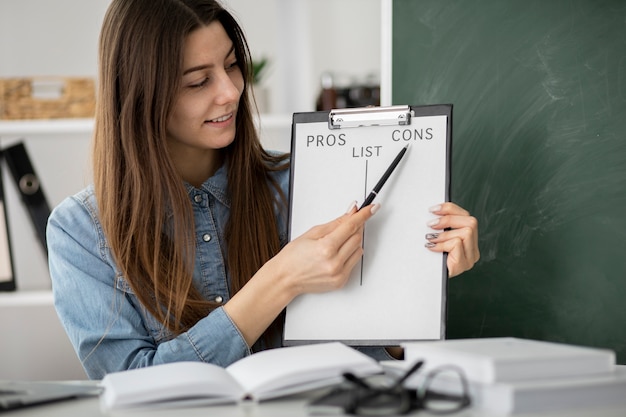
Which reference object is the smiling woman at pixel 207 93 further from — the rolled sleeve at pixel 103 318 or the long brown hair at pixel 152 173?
the rolled sleeve at pixel 103 318

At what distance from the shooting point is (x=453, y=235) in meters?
1.34

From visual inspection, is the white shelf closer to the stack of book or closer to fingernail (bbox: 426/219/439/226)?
fingernail (bbox: 426/219/439/226)

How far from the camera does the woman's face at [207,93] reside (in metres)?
1.50

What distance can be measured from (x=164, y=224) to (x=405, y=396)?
2.51ft

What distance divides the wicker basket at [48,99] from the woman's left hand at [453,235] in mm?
1618

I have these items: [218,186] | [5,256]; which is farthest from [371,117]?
[5,256]

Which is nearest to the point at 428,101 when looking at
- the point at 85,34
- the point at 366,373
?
the point at 366,373

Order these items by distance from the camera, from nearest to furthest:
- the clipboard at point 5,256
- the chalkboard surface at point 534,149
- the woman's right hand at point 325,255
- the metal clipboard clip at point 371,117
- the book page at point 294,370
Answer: the book page at point 294,370 < the woman's right hand at point 325,255 < the metal clipboard clip at point 371,117 < the chalkboard surface at point 534,149 < the clipboard at point 5,256

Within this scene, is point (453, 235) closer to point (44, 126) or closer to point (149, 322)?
point (149, 322)

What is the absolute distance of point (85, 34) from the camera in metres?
2.84

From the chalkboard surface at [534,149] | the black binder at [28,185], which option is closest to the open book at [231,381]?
the chalkboard surface at [534,149]

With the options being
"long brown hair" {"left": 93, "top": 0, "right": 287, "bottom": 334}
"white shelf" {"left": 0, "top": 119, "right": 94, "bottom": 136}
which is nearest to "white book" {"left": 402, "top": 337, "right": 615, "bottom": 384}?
"long brown hair" {"left": 93, "top": 0, "right": 287, "bottom": 334}

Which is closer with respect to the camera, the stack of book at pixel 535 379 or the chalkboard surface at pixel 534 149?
the stack of book at pixel 535 379

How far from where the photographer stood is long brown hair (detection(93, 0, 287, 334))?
148 centimetres
